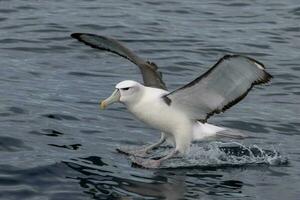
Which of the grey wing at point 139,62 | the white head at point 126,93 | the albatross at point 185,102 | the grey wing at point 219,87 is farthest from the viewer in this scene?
the grey wing at point 139,62

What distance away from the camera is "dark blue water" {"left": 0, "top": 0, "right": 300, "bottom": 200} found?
9.33 m

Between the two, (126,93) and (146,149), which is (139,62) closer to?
(126,93)

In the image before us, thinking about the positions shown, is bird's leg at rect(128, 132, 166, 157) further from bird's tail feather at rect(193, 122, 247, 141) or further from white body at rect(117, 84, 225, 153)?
bird's tail feather at rect(193, 122, 247, 141)

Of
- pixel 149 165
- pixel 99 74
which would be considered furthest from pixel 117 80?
pixel 149 165

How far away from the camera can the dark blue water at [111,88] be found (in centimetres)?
933

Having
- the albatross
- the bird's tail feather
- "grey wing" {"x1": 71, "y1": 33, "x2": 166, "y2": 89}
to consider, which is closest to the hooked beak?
the albatross

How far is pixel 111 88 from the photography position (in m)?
13.2

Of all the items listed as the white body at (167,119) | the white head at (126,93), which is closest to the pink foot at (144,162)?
the white body at (167,119)

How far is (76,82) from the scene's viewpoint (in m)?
13.4

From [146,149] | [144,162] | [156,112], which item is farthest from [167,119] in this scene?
[144,162]

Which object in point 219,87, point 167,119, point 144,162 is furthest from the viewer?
point 167,119

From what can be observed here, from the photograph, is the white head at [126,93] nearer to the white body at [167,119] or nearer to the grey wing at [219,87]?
the white body at [167,119]

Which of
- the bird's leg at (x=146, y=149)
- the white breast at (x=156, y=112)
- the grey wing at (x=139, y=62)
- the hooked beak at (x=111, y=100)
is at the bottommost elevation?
the bird's leg at (x=146, y=149)

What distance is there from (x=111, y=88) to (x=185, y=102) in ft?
9.46
